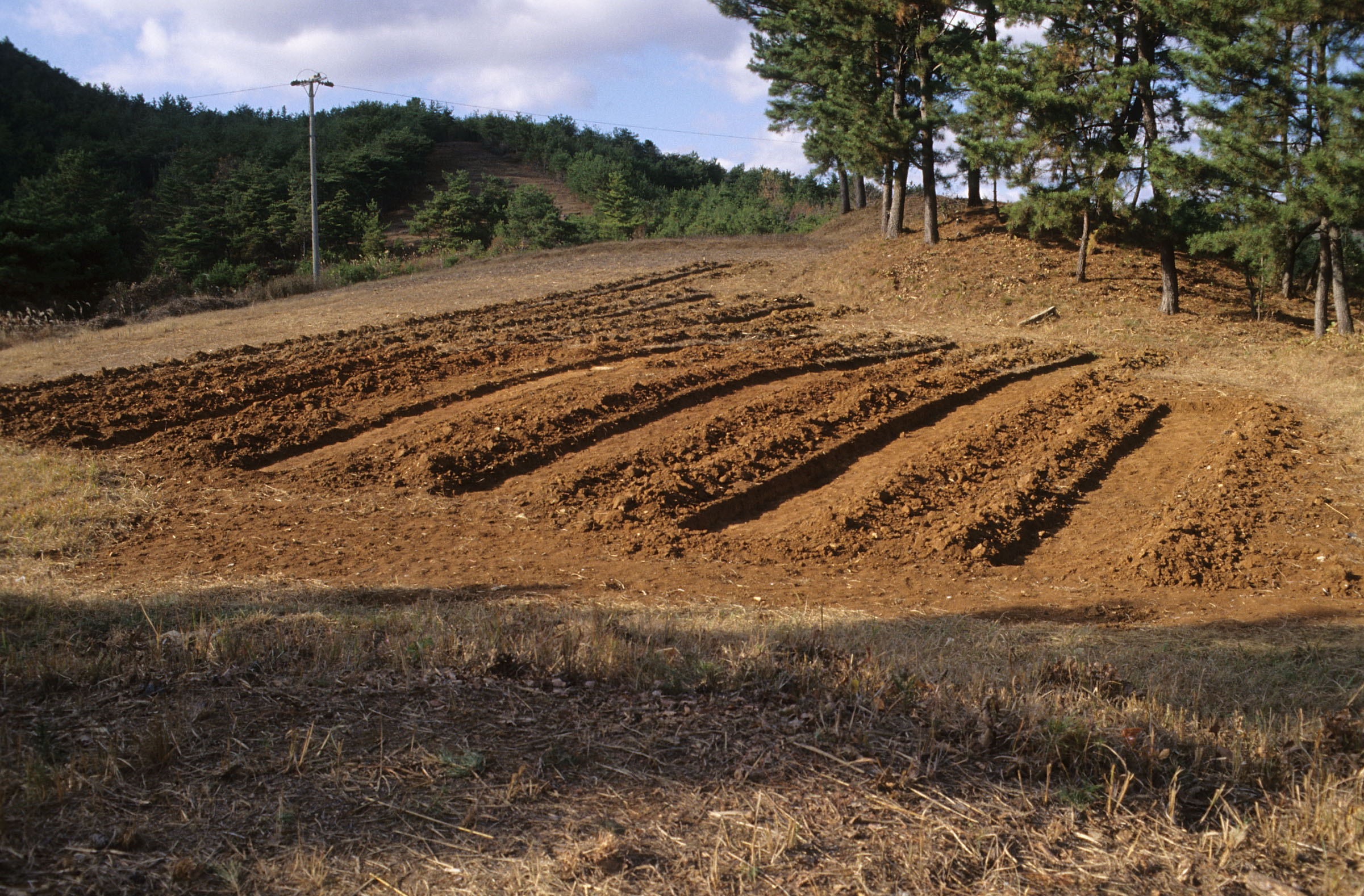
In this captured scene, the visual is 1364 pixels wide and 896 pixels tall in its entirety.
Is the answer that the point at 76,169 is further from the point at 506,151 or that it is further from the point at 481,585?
the point at 481,585

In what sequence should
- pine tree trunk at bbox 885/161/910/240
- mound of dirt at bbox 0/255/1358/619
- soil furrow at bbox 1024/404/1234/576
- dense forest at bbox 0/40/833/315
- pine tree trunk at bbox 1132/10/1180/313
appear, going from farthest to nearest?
dense forest at bbox 0/40/833/315, pine tree trunk at bbox 885/161/910/240, pine tree trunk at bbox 1132/10/1180/313, soil furrow at bbox 1024/404/1234/576, mound of dirt at bbox 0/255/1358/619

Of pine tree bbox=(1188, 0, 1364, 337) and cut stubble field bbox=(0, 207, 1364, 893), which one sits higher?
pine tree bbox=(1188, 0, 1364, 337)

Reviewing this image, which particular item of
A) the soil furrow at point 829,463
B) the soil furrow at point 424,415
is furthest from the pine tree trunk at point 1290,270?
the soil furrow at point 424,415

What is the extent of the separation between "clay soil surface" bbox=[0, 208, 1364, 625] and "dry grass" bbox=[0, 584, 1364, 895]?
2742 millimetres

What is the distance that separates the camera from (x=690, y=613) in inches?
242

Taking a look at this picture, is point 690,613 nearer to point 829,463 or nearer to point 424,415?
point 829,463

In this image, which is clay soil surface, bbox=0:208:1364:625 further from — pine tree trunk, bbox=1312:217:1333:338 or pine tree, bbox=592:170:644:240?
pine tree, bbox=592:170:644:240

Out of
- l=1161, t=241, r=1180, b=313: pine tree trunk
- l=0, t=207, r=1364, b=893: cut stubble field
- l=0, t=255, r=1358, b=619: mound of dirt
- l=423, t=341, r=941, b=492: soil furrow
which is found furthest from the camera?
l=1161, t=241, r=1180, b=313: pine tree trunk

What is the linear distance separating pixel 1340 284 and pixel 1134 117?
555cm

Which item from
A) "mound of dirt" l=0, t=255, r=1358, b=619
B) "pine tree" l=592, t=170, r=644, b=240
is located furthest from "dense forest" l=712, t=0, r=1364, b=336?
"pine tree" l=592, t=170, r=644, b=240

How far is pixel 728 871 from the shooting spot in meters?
2.51

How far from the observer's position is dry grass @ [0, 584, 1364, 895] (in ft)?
8.32

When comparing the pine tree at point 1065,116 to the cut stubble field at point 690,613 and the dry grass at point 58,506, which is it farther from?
the dry grass at point 58,506

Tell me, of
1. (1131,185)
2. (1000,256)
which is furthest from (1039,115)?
(1000,256)
